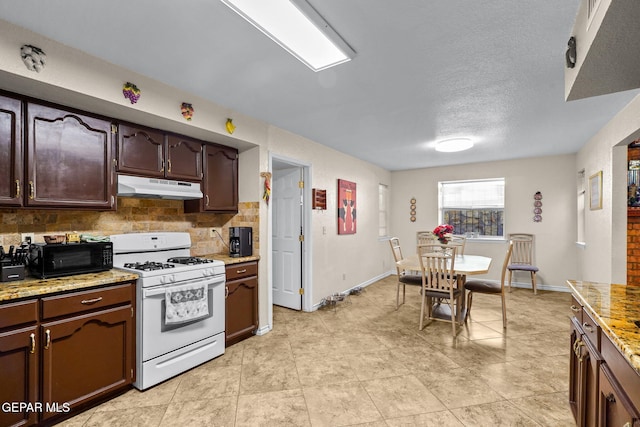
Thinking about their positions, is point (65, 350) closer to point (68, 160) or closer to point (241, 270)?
point (68, 160)

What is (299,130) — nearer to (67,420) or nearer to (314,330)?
(314,330)

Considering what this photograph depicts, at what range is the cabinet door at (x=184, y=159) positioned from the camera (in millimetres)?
2824

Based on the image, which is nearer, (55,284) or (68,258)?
(55,284)

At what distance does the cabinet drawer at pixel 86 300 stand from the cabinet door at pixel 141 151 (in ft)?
3.19

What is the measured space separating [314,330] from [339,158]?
2683 mm

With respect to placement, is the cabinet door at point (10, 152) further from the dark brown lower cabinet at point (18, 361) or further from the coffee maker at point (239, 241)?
the coffee maker at point (239, 241)

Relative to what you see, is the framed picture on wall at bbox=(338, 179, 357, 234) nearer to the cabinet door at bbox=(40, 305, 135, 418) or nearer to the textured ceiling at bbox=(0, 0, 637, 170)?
the textured ceiling at bbox=(0, 0, 637, 170)

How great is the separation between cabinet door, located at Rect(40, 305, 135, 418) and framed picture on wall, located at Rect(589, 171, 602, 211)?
5107 millimetres

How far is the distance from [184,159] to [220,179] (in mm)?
450

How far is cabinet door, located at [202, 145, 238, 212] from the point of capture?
3160 millimetres

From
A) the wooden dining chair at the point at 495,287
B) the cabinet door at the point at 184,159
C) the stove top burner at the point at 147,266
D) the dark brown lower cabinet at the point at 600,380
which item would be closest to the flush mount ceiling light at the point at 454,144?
the wooden dining chair at the point at 495,287

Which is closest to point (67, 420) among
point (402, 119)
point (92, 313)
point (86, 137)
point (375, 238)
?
point (92, 313)

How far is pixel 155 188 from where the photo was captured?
264 centimetres

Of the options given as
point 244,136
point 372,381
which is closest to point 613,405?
point 372,381
